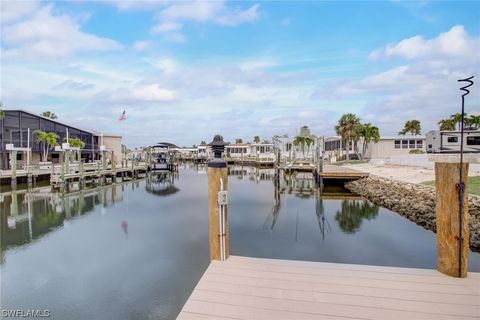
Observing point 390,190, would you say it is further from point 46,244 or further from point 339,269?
point 46,244

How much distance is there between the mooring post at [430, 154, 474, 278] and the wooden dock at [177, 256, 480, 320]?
0.59 feet

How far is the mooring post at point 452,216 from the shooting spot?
12.4 ft

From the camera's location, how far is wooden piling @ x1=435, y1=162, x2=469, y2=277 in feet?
12.4

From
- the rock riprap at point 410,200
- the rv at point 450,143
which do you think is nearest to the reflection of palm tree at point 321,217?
the rock riprap at point 410,200

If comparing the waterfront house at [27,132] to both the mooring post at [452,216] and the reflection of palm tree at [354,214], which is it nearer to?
the reflection of palm tree at [354,214]

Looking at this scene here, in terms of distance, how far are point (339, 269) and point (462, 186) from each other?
1871 mm

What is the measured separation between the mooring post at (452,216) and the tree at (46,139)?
36.9 metres

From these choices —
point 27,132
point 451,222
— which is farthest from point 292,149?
point 451,222

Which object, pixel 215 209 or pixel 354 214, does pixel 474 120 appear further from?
pixel 215 209

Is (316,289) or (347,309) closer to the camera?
(347,309)

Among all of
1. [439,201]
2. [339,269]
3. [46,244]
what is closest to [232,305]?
[339,269]

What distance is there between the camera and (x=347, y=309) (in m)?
3.03

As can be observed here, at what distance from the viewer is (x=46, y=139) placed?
32656 mm

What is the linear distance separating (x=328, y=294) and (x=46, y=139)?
121 ft
